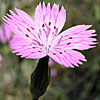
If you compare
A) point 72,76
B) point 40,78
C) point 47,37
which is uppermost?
point 47,37

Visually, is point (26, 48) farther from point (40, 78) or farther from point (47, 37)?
point (47, 37)

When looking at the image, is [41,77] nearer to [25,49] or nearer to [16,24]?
[25,49]

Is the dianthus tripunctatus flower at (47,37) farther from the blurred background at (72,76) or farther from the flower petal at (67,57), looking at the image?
the blurred background at (72,76)

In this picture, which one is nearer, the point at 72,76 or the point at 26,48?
the point at 26,48

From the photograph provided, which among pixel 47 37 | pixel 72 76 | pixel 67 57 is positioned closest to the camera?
pixel 67 57

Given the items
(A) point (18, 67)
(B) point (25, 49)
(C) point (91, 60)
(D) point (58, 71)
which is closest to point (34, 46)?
(B) point (25, 49)

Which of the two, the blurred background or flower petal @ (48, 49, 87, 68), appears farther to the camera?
the blurred background

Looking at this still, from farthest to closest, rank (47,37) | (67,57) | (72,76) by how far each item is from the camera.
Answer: (72,76)
(47,37)
(67,57)

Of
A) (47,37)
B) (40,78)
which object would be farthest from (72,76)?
(40,78)

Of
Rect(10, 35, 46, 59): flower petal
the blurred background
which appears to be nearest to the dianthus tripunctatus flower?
Rect(10, 35, 46, 59): flower petal

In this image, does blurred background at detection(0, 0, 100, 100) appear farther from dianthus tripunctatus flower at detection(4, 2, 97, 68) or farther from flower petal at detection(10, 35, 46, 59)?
flower petal at detection(10, 35, 46, 59)
